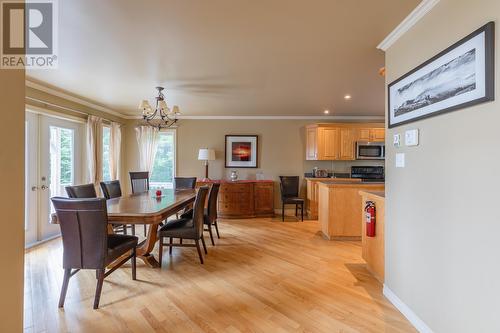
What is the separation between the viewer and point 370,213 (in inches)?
108

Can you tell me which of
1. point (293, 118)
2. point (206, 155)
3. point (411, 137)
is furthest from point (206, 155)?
point (411, 137)

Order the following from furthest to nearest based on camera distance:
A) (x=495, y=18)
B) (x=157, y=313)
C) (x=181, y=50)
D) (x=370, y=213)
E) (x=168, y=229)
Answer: (x=168, y=229) → (x=370, y=213) → (x=181, y=50) → (x=157, y=313) → (x=495, y=18)

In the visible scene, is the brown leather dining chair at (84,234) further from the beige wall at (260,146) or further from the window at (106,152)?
the beige wall at (260,146)

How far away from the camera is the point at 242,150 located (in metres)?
6.11

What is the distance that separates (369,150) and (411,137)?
3.96 meters

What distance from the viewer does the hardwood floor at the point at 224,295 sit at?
1.96 meters

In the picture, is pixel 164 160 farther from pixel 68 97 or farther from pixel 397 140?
pixel 397 140

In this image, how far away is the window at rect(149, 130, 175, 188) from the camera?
614 cm

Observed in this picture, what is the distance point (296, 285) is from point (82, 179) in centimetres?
430

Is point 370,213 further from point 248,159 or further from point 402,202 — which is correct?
point 248,159

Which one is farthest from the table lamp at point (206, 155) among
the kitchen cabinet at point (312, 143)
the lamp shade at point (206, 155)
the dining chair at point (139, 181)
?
the kitchen cabinet at point (312, 143)

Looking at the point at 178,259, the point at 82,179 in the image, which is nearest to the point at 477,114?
the point at 178,259

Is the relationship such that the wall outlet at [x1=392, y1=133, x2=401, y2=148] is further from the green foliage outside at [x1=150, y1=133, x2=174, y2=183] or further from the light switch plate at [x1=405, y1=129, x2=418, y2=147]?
the green foliage outside at [x1=150, y1=133, x2=174, y2=183]

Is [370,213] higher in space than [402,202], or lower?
lower
